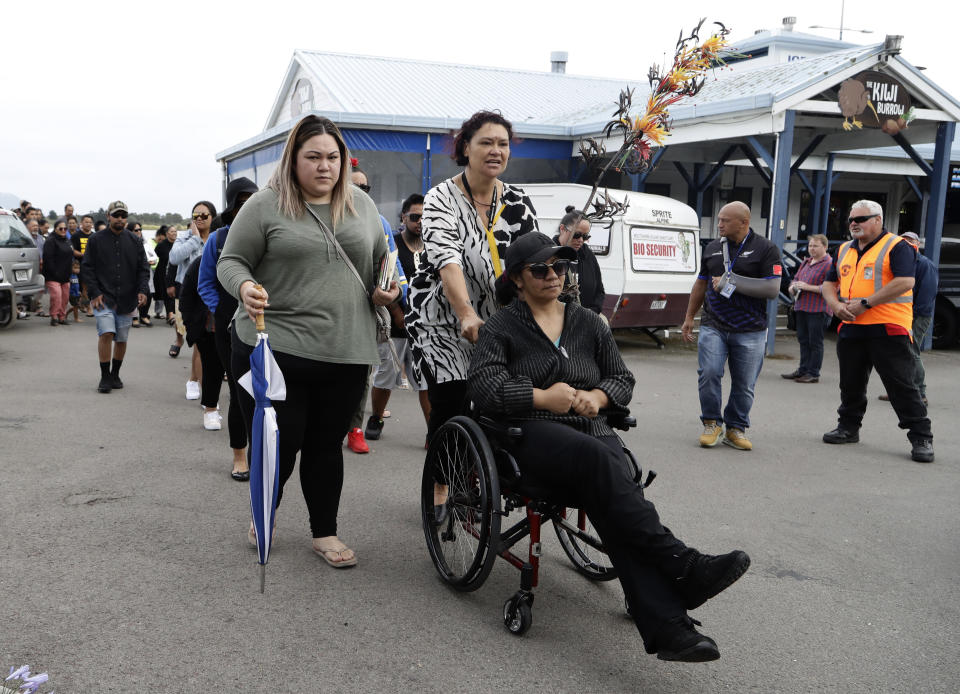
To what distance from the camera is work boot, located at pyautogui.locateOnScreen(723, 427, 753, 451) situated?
7070 millimetres

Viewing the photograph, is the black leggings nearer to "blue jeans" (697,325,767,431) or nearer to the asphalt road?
the asphalt road

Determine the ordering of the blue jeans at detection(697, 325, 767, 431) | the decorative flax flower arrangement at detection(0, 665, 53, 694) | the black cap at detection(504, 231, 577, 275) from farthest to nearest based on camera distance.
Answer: the blue jeans at detection(697, 325, 767, 431)
the black cap at detection(504, 231, 577, 275)
the decorative flax flower arrangement at detection(0, 665, 53, 694)

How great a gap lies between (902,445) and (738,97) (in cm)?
811

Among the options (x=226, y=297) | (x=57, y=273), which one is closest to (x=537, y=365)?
(x=226, y=297)

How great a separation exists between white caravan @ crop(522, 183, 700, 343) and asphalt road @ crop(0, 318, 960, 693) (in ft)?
20.0

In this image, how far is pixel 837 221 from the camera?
24406 millimetres

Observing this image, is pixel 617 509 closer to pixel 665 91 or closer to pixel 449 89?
pixel 665 91

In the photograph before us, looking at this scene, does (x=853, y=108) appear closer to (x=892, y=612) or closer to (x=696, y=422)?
(x=696, y=422)

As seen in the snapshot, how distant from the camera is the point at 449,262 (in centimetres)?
402

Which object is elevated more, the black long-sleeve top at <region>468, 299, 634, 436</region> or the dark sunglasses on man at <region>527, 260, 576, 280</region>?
the dark sunglasses on man at <region>527, 260, 576, 280</region>

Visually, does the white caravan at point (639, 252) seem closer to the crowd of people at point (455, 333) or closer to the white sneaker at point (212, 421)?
the white sneaker at point (212, 421)

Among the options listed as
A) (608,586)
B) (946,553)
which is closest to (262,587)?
(608,586)

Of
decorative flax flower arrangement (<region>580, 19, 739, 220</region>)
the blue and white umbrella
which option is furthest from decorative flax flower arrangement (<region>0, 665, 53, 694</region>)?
decorative flax flower arrangement (<region>580, 19, 739, 220</region>)

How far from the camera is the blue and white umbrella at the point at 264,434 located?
11.6 feet
